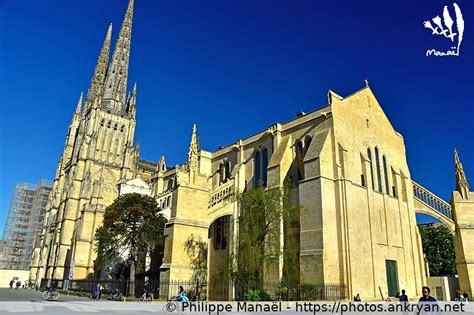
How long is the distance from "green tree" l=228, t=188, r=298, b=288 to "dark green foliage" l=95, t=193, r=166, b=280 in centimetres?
1215

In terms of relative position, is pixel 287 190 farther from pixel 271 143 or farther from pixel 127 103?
pixel 127 103

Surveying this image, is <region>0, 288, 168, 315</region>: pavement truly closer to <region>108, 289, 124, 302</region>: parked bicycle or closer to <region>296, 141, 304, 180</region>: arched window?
<region>108, 289, 124, 302</region>: parked bicycle

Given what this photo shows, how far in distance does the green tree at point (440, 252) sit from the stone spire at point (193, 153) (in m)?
30.3

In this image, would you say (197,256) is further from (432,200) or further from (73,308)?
(432,200)

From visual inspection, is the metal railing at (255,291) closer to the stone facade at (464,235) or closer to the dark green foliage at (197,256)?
the dark green foliage at (197,256)

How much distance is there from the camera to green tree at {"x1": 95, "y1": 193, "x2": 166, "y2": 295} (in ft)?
112

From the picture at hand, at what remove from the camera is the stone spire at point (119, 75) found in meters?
68.2

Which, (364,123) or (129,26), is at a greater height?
(129,26)

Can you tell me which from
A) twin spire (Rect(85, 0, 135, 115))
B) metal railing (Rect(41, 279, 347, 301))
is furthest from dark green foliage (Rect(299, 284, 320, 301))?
twin spire (Rect(85, 0, 135, 115))

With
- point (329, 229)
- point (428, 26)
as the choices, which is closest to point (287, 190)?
point (329, 229)

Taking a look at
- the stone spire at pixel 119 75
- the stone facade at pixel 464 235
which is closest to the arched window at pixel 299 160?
the stone facade at pixel 464 235

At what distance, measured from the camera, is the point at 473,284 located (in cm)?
2705

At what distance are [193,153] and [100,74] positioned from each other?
57.2 metres

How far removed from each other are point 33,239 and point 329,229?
67.0 m
